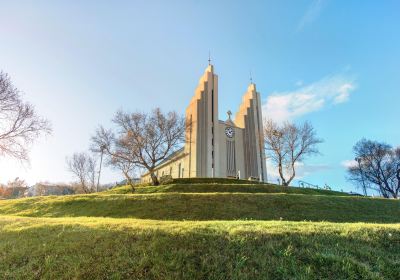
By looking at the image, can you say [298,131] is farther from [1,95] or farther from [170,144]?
[1,95]

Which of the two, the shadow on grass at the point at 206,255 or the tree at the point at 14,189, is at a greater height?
the tree at the point at 14,189

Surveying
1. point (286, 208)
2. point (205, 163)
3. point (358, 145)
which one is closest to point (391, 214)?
point (286, 208)

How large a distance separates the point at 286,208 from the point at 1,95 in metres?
19.2

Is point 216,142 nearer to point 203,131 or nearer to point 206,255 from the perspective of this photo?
point 203,131

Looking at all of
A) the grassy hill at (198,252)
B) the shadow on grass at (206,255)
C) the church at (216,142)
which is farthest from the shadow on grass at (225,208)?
the church at (216,142)

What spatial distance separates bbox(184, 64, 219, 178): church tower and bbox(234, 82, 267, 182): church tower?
26.2 feet

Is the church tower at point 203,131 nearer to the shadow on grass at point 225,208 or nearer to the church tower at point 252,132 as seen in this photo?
the church tower at point 252,132

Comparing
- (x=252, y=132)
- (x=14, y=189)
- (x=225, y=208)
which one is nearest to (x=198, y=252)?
(x=225, y=208)

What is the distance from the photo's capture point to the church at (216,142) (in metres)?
46.3

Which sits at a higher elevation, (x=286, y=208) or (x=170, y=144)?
(x=170, y=144)

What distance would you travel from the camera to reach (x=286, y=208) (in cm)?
1625

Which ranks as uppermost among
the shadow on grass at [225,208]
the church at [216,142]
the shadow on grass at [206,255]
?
the church at [216,142]

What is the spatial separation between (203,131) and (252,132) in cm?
1203

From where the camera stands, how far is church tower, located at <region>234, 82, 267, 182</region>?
5184cm
